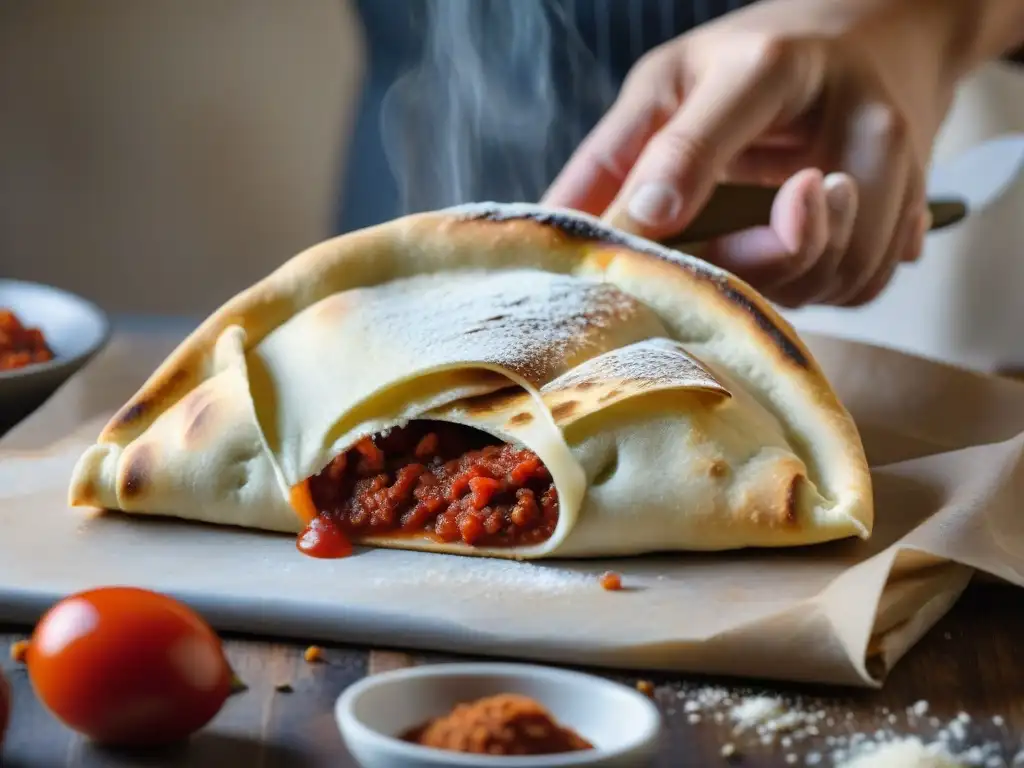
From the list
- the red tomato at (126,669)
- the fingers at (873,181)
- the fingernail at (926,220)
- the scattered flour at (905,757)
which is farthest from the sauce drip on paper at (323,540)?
the fingernail at (926,220)

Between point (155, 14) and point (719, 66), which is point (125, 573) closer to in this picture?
point (719, 66)

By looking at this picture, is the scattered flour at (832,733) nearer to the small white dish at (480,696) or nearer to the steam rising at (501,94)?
the small white dish at (480,696)

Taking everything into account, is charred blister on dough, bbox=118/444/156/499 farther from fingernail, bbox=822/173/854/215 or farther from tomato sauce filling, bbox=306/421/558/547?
fingernail, bbox=822/173/854/215

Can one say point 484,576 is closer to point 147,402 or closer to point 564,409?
point 564,409

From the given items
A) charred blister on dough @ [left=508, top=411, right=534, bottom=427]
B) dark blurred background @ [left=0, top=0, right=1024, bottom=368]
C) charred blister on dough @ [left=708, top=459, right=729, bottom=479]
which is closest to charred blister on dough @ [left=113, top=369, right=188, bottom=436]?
charred blister on dough @ [left=508, top=411, right=534, bottom=427]

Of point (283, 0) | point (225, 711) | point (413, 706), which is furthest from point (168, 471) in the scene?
point (283, 0)
